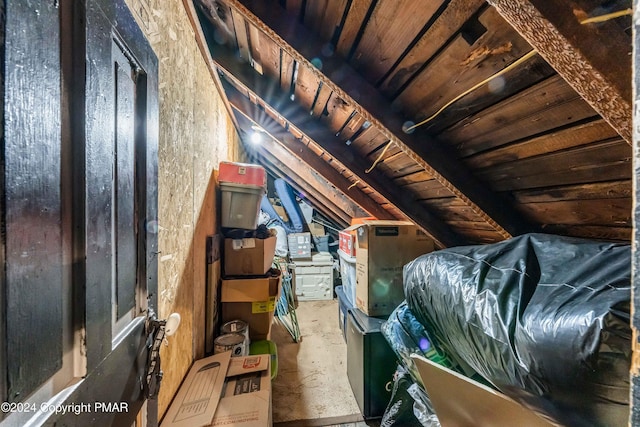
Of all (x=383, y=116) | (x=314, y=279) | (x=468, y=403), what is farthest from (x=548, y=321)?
(x=314, y=279)

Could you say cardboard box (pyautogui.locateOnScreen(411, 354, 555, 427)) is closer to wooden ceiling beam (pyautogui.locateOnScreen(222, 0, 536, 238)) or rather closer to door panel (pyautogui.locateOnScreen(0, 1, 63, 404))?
wooden ceiling beam (pyautogui.locateOnScreen(222, 0, 536, 238))

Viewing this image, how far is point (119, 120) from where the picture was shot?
1.78 feet

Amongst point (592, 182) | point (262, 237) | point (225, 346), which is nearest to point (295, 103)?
point (262, 237)

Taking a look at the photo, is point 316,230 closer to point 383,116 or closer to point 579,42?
point 383,116

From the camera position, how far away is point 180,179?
120cm

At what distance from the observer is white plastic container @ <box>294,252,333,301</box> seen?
391cm

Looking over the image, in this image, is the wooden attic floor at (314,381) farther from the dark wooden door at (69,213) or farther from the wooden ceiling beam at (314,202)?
the wooden ceiling beam at (314,202)

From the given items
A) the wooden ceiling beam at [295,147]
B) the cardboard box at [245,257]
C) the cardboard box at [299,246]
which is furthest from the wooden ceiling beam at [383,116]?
the cardboard box at [299,246]

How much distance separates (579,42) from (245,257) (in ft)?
6.24

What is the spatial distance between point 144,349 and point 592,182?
1.39 metres

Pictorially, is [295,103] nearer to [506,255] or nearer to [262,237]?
[262,237]

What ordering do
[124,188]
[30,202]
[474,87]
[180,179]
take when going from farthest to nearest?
[180,179] → [474,87] → [124,188] → [30,202]

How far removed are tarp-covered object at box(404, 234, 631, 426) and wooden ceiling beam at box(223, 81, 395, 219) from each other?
55.4 inches

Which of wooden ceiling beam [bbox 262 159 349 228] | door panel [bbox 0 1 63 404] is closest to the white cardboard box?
door panel [bbox 0 1 63 404]
